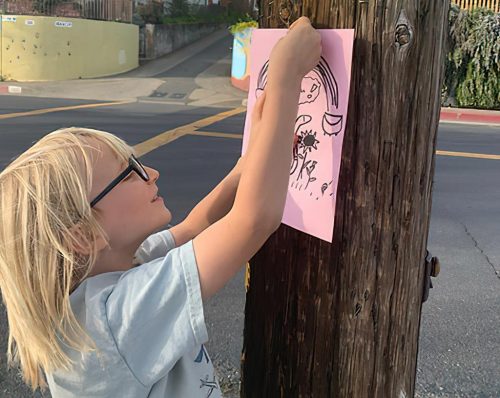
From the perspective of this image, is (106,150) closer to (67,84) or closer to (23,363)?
(23,363)

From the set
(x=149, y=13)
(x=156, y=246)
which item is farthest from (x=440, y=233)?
(x=149, y=13)

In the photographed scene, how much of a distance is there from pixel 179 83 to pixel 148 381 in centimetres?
1675

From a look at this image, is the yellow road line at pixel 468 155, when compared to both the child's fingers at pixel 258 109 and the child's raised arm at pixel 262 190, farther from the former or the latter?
the child's raised arm at pixel 262 190

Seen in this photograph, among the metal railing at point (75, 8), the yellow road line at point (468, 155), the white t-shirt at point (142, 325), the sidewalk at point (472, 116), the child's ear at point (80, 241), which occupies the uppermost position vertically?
the metal railing at point (75, 8)

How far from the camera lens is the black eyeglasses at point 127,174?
4.15ft

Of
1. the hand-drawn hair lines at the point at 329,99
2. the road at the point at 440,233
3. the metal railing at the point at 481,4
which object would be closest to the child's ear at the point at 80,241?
the hand-drawn hair lines at the point at 329,99

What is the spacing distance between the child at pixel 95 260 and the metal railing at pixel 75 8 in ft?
60.0

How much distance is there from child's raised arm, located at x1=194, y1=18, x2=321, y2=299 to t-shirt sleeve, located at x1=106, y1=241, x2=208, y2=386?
4cm

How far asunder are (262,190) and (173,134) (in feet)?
26.9

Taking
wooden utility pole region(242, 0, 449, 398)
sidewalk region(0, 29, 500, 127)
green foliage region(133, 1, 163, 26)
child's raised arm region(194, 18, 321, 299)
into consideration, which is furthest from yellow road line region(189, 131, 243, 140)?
green foliage region(133, 1, 163, 26)

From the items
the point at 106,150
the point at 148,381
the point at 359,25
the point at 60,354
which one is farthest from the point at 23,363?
the point at 359,25

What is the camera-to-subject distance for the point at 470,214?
18.9 feet

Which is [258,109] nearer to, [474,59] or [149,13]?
[474,59]

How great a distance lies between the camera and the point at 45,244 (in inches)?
46.6
